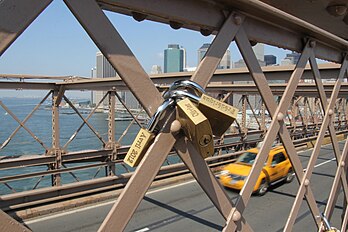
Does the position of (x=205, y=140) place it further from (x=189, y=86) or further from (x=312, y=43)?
(x=312, y=43)

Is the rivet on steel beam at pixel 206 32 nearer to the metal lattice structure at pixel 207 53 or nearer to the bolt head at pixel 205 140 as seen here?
the metal lattice structure at pixel 207 53

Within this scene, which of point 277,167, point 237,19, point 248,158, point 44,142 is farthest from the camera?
point 44,142

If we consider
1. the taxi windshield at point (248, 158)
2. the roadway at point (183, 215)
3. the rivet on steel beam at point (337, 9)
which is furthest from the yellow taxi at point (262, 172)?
the rivet on steel beam at point (337, 9)

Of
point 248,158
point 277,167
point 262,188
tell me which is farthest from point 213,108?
point 248,158

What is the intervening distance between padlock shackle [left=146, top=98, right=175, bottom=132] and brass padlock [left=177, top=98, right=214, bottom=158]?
1.5 inches

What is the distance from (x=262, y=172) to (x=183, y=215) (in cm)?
431

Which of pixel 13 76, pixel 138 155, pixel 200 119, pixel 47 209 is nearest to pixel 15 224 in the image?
pixel 138 155

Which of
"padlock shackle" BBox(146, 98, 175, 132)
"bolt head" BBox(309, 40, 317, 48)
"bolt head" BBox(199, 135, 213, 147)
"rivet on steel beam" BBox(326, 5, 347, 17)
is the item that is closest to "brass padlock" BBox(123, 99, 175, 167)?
Answer: "padlock shackle" BBox(146, 98, 175, 132)

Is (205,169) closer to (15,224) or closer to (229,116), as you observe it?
(229,116)

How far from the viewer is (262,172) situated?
11977mm

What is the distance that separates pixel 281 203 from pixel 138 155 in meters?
10.5

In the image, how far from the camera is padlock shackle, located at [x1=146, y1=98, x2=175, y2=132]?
3.69 ft

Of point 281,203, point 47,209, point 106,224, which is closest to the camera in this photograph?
point 106,224

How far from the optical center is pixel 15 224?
862 mm
